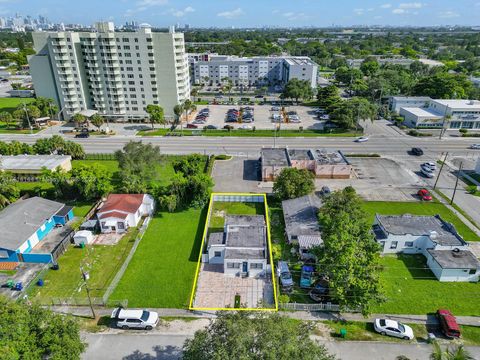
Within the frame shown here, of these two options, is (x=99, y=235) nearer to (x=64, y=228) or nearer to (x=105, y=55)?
(x=64, y=228)

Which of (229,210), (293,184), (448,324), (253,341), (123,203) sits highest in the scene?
(253,341)

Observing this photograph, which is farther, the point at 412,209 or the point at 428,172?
the point at 428,172

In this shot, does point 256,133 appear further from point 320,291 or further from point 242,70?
point 242,70

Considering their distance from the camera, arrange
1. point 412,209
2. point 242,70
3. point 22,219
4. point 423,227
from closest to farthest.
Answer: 1. point 423,227
2. point 22,219
3. point 412,209
4. point 242,70

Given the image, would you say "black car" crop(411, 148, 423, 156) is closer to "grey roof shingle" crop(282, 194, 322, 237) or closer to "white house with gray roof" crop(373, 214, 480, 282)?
"white house with gray roof" crop(373, 214, 480, 282)

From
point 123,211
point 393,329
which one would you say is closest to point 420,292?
point 393,329

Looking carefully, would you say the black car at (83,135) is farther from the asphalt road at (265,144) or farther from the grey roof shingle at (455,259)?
the grey roof shingle at (455,259)
